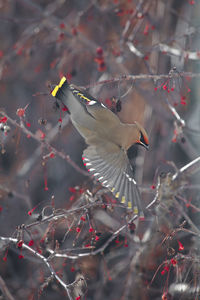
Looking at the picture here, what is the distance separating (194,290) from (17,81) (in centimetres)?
362

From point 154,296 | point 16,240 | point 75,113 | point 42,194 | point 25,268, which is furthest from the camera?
point 42,194

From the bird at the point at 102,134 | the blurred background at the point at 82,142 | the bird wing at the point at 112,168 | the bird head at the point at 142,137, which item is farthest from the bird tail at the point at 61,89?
the bird head at the point at 142,137

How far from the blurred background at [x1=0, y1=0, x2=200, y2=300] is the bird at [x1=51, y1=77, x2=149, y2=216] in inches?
6.3

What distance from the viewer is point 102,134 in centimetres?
338

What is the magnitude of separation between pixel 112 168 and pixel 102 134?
0.28 meters

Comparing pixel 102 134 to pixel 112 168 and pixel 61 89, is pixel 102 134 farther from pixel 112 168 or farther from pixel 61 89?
pixel 61 89

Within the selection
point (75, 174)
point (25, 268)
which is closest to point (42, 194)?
point (75, 174)

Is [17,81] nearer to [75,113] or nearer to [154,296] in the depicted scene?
[75,113]

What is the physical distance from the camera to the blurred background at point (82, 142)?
3.47 m

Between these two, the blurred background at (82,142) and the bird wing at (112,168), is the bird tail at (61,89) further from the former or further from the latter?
the bird wing at (112,168)

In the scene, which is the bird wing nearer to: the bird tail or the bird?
the bird

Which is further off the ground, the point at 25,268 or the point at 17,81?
the point at 17,81

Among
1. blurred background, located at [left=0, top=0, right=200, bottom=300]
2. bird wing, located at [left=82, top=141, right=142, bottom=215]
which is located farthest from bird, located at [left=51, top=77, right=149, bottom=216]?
blurred background, located at [left=0, top=0, right=200, bottom=300]

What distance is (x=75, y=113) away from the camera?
3.32 metres
